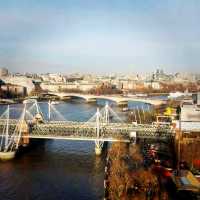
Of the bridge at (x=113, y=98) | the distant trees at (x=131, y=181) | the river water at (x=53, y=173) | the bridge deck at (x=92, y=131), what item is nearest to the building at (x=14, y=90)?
the bridge at (x=113, y=98)

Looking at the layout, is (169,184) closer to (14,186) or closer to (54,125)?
(14,186)

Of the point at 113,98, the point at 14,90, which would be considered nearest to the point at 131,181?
the point at 113,98

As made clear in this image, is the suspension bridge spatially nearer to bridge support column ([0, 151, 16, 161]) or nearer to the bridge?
bridge support column ([0, 151, 16, 161])

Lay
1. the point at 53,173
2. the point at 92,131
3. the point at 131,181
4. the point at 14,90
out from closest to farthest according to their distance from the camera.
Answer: the point at 131,181 → the point at 53,173 → the point at 92,131 → the point at 14,90

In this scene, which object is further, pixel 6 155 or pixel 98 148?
pixel 98 148

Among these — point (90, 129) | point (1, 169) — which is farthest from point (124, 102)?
point (1, 169)

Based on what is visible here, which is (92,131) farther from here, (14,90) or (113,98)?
(14,90)

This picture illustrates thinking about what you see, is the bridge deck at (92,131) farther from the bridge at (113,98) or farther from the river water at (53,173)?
the bridge at (113,98)

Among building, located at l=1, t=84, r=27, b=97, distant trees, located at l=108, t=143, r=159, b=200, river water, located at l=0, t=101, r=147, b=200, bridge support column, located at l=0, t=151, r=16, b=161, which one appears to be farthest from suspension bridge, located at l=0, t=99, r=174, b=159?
building, located at l=1, t=84, r=27, b=97
